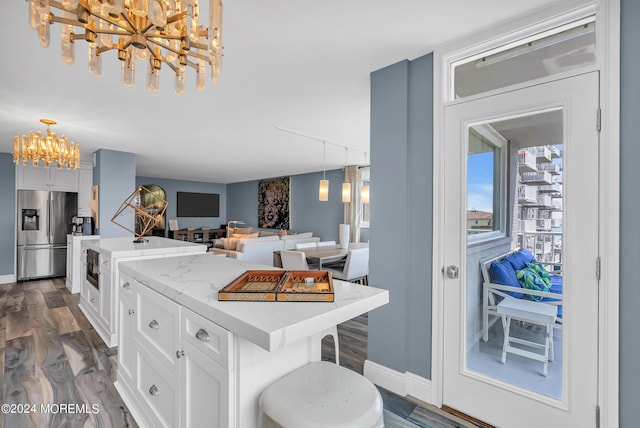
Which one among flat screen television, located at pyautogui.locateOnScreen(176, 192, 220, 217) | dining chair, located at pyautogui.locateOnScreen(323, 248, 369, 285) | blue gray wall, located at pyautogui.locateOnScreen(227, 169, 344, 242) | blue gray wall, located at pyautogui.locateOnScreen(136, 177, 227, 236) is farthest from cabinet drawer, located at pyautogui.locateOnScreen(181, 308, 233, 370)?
flat screen television, located at pyautogui.locateOnScreen(176, 192, 220, 217)

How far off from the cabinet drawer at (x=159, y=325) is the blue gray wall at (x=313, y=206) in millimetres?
5771

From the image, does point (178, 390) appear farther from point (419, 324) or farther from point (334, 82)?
point (334, 82)

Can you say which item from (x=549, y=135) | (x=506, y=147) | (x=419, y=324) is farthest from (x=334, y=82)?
(x=419, y=324)

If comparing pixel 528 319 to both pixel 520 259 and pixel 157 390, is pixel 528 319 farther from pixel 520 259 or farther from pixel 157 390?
pixel 157 390

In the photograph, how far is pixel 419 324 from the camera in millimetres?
2043

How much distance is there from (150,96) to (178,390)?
2.61 meters

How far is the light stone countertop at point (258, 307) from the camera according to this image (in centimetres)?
92

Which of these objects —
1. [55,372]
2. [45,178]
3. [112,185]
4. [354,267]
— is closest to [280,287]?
[55,372]

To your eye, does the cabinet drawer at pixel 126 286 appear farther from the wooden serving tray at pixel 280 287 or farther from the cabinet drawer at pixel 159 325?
the wooden serving tray at pixel 280 287

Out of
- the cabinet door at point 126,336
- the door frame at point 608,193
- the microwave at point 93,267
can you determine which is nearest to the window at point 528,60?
the door frame at point 608,193

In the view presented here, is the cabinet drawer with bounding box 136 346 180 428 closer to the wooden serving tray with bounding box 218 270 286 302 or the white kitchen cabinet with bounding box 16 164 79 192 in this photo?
the wooden serving tray with bounding box 218 270 286 302

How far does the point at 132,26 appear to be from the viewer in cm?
116

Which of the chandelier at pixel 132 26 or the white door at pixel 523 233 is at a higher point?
the chandelier at pixel 132 26
